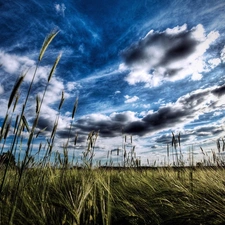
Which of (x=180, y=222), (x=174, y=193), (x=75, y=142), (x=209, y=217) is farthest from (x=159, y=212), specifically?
(x=75, y=142)

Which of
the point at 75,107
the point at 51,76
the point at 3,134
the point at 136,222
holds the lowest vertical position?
the point at 136,222

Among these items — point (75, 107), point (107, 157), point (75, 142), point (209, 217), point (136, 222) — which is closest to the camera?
point (209, 217)

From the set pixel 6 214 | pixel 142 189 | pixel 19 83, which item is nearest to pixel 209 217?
pixel 142 189

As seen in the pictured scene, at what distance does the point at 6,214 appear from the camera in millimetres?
1718

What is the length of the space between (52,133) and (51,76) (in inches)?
48.0

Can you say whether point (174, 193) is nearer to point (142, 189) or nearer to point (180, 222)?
point (180, 222)

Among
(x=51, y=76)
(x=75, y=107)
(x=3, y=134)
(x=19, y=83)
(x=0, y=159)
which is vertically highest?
(x=75, y=107)

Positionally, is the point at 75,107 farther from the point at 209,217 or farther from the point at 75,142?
the point at 209,217

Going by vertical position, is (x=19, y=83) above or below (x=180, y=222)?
above

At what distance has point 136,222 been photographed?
6.14ft

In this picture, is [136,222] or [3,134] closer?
[136,222]

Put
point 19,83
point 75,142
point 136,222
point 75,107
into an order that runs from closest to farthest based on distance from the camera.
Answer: point 19,83
point 136,222
point 75,107
point 75,142

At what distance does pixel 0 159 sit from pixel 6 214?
702 mm

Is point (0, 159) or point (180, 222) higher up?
point (0, 159)
